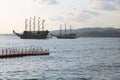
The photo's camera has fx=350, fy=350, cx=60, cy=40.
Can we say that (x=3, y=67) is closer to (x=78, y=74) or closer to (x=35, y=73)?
(x=35, y=73)

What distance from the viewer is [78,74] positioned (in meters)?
67.4

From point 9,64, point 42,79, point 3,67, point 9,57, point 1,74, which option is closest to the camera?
point 42,79

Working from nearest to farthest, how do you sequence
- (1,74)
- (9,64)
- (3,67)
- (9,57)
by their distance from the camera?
(1,74) → (3,67) → (9,64) → (9,57)

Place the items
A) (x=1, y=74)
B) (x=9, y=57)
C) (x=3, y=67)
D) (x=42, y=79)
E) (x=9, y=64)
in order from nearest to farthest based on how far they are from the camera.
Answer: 1. (x=42, y=79)
2. (x=1, y=74)
3. (x=3, y=67)
4. (x=9, y=64)
5. (x=9, y=57)

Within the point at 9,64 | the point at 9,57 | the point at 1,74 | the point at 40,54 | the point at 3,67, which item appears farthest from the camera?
the point at 40,54

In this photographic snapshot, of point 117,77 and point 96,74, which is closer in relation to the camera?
point 117,77

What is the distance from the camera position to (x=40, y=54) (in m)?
118

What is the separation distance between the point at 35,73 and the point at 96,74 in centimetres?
1183

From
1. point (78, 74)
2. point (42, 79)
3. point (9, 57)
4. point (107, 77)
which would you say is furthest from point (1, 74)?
point (9, 57)

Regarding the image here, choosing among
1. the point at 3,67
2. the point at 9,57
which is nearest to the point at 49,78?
the point at 3,67

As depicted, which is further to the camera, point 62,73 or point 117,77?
point 62,73

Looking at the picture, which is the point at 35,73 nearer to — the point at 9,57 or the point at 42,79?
the point at 42,79

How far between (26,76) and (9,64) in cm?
2273

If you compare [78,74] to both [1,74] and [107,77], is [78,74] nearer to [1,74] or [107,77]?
[107,77]
